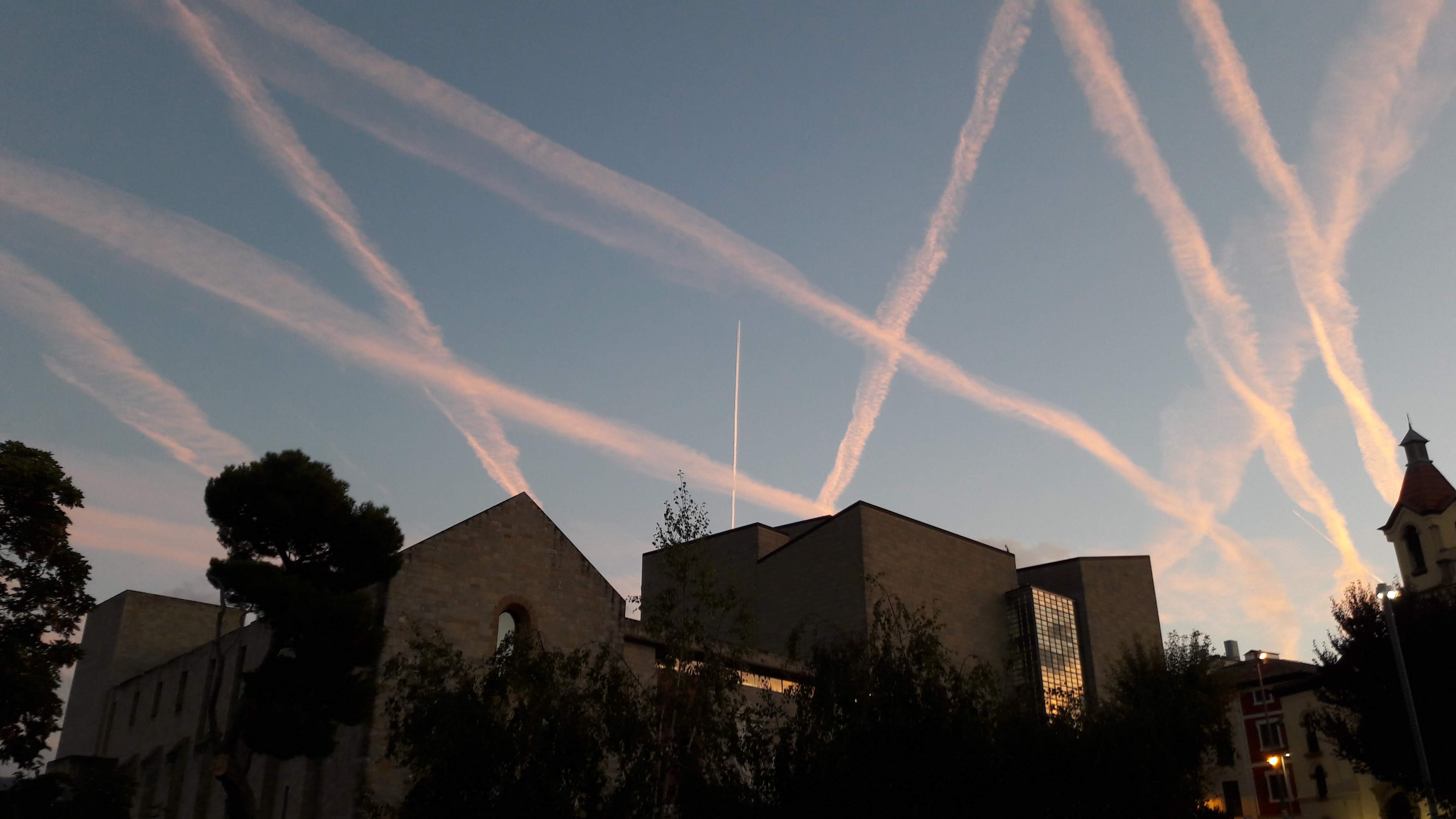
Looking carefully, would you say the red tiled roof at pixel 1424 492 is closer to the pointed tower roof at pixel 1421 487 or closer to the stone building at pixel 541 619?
the pointed tower roof at pixel 1421 487

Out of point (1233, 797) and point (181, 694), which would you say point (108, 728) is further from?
point (1233, 797)

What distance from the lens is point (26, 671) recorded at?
2522cm

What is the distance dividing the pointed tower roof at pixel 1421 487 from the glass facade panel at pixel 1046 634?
22497 millimetres

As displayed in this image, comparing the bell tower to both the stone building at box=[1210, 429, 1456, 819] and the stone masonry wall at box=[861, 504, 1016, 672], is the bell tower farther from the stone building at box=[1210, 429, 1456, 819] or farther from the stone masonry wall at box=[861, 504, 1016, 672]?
the stone masonry wall at box=[861, 504, 1016, 672]

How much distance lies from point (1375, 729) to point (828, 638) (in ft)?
73.4

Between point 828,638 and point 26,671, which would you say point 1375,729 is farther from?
point 26,671

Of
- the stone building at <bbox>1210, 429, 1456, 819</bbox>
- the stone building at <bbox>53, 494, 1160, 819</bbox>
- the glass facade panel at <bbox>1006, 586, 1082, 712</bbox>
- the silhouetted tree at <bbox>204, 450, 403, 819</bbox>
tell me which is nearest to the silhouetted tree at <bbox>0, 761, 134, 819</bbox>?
the stone building at <bbox>53, 494, 1160, 819</bbox>

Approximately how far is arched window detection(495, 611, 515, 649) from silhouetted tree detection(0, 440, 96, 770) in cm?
1070

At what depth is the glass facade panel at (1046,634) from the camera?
57.3 m

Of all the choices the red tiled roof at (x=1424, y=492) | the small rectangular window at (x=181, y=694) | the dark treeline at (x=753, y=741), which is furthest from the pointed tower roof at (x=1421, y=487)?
the small rectangular window at (x=181, y=694)

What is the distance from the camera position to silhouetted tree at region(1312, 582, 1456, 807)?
33.5 metres

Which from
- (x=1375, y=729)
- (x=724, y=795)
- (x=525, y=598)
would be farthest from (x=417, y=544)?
(x=1375, y=729)

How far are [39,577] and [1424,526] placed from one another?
224 feet

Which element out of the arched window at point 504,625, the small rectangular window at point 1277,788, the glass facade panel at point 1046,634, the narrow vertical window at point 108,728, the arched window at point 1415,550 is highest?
the arched window at point 1415,550
